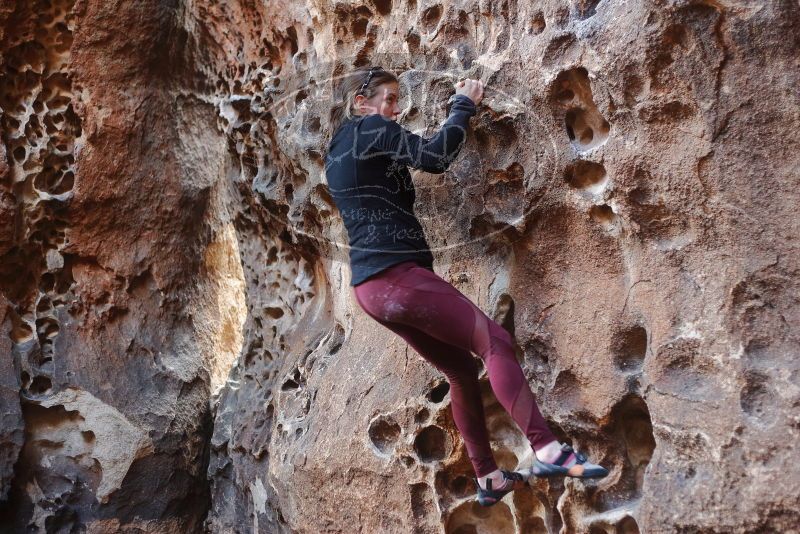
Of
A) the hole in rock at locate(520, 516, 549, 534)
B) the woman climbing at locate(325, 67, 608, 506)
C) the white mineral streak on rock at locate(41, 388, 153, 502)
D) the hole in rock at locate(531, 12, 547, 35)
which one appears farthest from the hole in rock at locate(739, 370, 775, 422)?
the white mineral streak on rock at locate(41, 388, 153, 502)

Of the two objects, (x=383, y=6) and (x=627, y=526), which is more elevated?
(x=383, y=6)

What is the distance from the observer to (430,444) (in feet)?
9.84

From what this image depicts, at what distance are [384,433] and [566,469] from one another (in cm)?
89

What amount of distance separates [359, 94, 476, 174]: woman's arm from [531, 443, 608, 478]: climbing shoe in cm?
84

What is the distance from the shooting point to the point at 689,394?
2.45 m

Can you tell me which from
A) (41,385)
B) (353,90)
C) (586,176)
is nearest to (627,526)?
(586,176)

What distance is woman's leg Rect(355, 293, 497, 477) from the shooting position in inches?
102

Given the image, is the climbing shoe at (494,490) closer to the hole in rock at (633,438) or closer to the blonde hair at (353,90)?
the hole in rock at (633,438)

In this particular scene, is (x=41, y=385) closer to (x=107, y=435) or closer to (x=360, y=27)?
(x=107, y=435)

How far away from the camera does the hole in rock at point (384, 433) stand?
3059 mm

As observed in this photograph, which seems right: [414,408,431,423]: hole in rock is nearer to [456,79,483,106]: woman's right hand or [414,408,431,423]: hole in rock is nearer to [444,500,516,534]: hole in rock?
[444,500,516,534]: hole in rock

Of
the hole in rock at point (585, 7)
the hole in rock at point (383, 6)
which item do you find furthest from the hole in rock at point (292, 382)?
the hole in rock at point (585, 7)

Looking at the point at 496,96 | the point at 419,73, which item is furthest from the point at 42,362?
the point at 496,96

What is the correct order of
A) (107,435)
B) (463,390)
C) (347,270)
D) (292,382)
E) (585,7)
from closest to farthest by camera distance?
(463,390) < (585,7) < (347,270) < (292,382) < (107,435)
